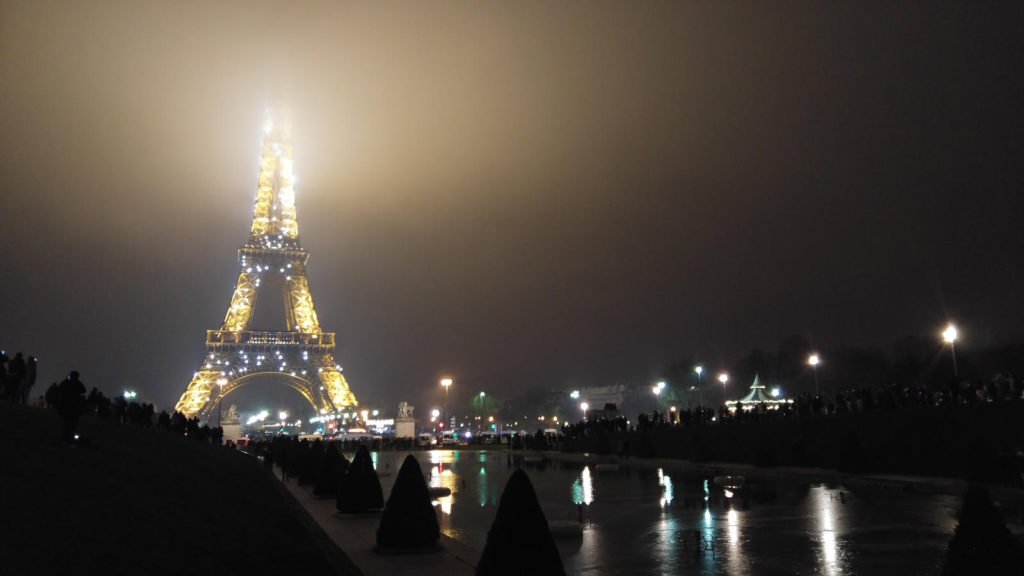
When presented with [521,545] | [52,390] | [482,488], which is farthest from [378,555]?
[52,390]

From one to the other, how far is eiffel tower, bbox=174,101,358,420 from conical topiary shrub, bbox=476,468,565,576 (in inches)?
3065

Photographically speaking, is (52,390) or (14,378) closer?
(14,378)

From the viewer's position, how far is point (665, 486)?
2591 cm

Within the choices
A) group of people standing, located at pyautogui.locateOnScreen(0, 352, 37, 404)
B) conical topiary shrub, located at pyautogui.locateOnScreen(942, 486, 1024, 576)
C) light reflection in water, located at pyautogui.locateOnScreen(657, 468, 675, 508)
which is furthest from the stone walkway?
group of people standing, located at pyautogui.locateOnScreen(0, 352, 37, 404)

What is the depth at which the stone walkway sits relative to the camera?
32.5ft

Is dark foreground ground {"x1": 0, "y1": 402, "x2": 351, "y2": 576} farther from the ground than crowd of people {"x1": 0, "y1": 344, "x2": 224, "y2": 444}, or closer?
closer

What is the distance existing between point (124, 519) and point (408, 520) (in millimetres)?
4007

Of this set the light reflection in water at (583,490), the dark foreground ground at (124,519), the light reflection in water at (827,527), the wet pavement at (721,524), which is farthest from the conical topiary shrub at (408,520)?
the light reflection in water at (583,490)

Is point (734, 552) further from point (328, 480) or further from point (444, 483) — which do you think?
point (444, 483)

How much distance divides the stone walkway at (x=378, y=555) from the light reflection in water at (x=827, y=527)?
5369 millimetres

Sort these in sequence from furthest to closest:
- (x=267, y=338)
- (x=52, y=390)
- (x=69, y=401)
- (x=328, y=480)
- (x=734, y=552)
Answer: (x=267, y=338) → (x=52, y=390) → (x=328, y=480) → (x=69, y=401) → (x=734, y=552)

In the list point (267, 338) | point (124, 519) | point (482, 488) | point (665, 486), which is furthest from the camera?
point (267, 338)

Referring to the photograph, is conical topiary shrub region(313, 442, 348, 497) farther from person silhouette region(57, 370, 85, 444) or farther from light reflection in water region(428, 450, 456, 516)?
person silhouette region(57, 370, 85, 444)

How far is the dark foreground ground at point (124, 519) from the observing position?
8.54 metres
